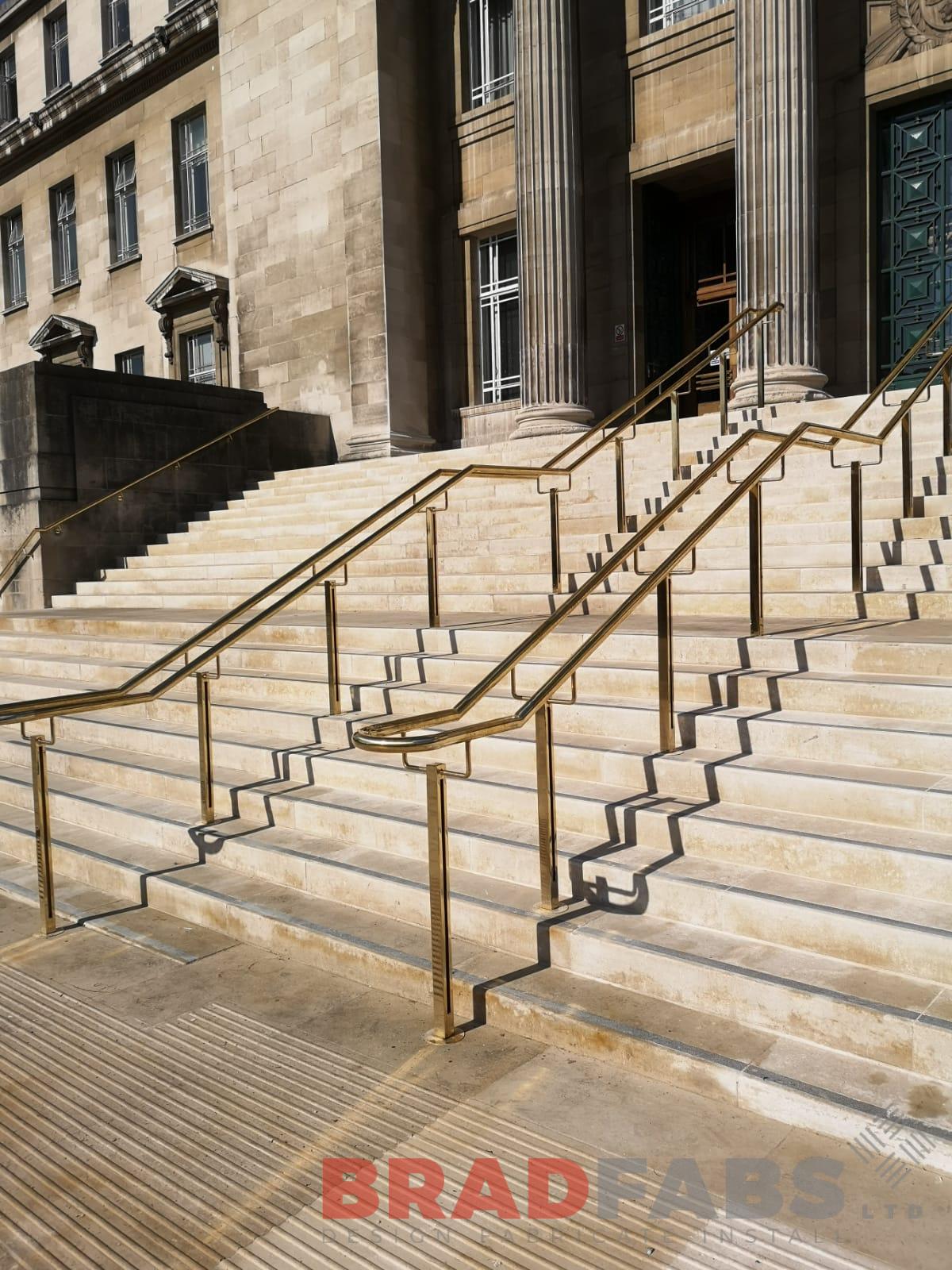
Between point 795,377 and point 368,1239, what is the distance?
444 inches

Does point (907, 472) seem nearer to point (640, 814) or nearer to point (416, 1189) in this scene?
point (640, 814)

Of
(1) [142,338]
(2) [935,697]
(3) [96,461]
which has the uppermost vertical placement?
(1) [142,338]

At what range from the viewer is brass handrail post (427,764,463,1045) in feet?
11.7

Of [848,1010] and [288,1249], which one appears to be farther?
[848,1010]

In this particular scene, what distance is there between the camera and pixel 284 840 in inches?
206

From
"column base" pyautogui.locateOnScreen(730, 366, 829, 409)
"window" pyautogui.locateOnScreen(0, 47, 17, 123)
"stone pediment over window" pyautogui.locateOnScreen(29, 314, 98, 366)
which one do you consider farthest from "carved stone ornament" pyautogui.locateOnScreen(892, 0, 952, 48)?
"window" pyautogui.locateOnScreen(0, 47, 17, 123)

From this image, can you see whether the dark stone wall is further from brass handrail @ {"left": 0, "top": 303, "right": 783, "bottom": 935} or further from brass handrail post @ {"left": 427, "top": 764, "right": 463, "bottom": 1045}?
brass handrail post @ {"left": 427, "top": 764, "right": 463, "bottom": 1045}

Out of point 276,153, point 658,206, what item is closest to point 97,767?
point 658,206

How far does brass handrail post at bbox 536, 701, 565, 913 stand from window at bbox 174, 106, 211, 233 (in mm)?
20223

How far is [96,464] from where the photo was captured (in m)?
13.9

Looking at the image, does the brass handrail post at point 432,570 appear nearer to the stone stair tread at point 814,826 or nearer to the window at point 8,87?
the stone stair tread at point 814,826

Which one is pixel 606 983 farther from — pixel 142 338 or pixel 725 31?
pixel 142 338

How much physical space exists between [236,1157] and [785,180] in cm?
1246

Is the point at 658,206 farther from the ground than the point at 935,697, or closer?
farther from the ground
